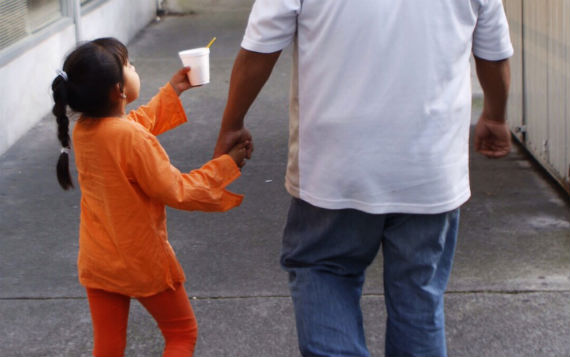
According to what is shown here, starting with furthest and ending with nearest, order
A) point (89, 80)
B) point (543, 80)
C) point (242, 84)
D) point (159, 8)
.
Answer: point (159, 8) < point (543, 80) < point (89, 80) < point (242, 84)

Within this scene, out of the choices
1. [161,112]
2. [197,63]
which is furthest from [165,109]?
[197,63]

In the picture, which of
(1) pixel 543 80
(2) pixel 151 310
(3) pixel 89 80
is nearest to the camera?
(3) pixel 89 80

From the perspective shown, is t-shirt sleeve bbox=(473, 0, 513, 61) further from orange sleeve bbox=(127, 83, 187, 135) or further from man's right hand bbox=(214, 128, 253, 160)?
orange sleeve bbox=(127, 83, 187, 135)

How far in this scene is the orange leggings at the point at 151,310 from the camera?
9.64 ft

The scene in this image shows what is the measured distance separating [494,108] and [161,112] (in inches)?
44.8

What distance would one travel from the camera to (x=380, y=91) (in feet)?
8.23

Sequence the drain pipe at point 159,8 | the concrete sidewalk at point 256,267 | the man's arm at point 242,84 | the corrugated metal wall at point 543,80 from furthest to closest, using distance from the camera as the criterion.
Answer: the drain pipe at point 159,8 → the corrugated metal wall at point 543,80 → the concrete sidewalk at point 256,267 → the man's arm at point 242,84

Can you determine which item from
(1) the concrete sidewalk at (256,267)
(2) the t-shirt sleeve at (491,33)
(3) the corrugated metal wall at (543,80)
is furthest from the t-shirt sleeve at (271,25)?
(3) the corrugated metal wall at (543,80)

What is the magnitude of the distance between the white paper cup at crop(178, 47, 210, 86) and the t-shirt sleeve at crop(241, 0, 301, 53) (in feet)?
1.65

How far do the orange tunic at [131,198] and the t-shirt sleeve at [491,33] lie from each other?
0.82m

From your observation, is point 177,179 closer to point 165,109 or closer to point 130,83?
point 130,83

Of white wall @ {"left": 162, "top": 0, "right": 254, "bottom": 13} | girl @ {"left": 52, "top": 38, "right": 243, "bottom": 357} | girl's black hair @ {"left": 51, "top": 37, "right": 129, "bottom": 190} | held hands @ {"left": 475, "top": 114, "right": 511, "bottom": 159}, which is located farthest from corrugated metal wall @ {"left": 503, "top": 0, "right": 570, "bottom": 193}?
white wall @ {"left": 162, "top": 0, "right": 254, "bottom": 13}

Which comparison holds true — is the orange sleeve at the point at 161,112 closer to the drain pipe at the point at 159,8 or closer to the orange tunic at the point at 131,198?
the orange tunic at the point at 131,198

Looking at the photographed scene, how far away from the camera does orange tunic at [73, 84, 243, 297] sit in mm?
2754
